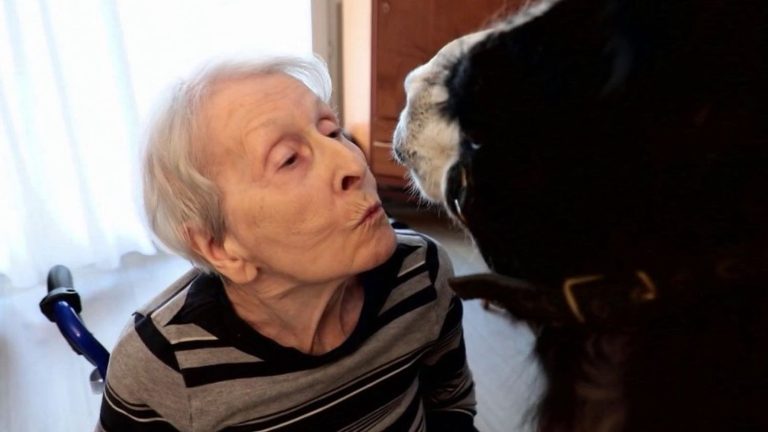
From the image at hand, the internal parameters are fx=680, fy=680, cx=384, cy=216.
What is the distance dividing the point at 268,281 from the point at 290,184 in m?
0.15

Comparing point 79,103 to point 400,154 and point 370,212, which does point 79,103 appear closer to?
point 370,212

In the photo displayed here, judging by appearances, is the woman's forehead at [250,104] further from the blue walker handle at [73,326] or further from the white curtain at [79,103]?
the white curtain at [79,103]

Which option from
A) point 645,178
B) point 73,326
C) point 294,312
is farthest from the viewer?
point 73,326

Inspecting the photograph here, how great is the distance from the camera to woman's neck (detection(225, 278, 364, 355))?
0.85 meters

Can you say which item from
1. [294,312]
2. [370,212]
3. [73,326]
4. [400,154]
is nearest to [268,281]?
[294,312]

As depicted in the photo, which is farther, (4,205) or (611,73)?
(4,205)

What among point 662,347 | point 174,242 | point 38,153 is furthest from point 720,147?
point 38,153

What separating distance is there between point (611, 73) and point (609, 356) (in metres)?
0.22

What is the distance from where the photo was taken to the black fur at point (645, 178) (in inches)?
16.7

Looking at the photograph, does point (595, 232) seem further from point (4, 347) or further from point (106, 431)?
point (4, 347)

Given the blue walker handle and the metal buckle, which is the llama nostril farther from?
the blue walker handle

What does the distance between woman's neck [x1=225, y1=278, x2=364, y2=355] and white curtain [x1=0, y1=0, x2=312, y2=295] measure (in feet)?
3.31

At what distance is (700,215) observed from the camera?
0.44 metres

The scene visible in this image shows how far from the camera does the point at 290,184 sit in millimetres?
750
